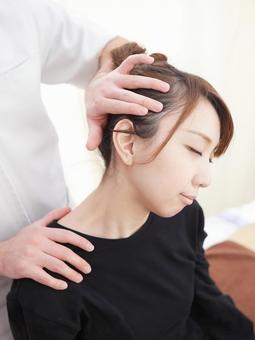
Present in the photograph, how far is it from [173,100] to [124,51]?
0.23 meters

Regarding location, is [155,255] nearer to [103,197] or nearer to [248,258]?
[103,197]

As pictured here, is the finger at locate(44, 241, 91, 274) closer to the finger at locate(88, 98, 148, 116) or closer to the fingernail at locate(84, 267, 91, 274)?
the fingernail at locate(84, 267, 91, 274)

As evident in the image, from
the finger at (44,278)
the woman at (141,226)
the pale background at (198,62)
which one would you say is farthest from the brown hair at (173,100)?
the pale background at (198,62)

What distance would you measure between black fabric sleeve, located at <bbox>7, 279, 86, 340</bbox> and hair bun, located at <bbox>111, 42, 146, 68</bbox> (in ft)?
1.55

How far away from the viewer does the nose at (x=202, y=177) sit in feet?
2.57

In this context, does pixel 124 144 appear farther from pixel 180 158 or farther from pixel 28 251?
pixel 28 251

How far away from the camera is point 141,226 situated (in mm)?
896

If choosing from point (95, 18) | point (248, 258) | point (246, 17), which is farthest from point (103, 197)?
point (246, 17)

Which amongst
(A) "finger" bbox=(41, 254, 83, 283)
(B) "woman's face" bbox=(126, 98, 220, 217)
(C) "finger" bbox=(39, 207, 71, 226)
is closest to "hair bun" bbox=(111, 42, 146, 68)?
(B) "woman's face" bbox=(126, 98, 220, 217)

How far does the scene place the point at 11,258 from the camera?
750 millimetres

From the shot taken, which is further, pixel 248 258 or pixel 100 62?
pixel 248 258

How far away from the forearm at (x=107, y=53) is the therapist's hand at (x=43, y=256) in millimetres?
391

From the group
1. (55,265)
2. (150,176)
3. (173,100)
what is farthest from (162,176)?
(55,265)

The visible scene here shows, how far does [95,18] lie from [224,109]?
3.27 ft
